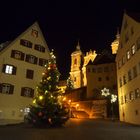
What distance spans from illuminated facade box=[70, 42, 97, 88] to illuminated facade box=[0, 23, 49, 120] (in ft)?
235

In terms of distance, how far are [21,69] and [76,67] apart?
83482 millimetres

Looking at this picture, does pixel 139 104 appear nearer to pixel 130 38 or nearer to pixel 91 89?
pixel 130 38

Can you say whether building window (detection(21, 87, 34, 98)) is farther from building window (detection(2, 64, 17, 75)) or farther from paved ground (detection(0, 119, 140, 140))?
paved ground (detection(0, 119, 140, 140))

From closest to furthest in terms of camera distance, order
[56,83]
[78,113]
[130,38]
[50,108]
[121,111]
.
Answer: [50,108]
[56,83]
[130,38]
[121,111]
[78,113]

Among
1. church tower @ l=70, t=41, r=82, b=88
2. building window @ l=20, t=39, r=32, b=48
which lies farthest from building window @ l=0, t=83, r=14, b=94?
church tower @ l=70, t=41, r=82, b=88

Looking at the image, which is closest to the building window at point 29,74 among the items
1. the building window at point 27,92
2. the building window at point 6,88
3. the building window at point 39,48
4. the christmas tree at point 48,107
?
the building window at point 27,92

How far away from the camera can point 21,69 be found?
36.7 meters

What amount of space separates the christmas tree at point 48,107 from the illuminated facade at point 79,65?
8019 cm

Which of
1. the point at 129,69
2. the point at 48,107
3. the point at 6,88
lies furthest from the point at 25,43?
the point at 129,69

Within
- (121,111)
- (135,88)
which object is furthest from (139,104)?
(121,111)

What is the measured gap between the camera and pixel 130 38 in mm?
38812

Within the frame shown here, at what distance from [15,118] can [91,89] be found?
119 feet

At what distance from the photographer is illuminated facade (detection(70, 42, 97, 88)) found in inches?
4440

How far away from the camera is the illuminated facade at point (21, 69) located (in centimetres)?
3384
